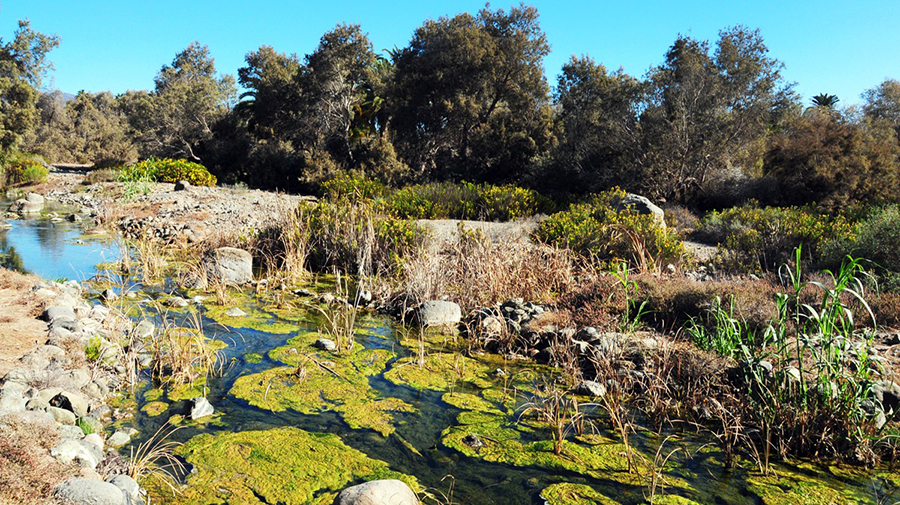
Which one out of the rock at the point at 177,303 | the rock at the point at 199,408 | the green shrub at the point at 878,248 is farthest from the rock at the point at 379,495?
the green shrub at the point at 878,248

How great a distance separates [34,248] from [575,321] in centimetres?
1069

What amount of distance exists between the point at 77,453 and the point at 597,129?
15.7 meters

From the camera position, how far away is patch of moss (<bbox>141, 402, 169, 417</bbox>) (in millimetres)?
4523

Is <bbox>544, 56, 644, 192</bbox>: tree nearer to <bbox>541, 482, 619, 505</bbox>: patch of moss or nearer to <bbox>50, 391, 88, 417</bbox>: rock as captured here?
<bbox>541, 482, 619, 505</bbox>: patch of moss

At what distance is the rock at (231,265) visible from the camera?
28.1 ft

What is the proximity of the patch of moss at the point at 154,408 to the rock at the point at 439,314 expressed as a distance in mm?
3157

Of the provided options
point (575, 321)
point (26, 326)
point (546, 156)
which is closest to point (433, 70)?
point (546, 156)

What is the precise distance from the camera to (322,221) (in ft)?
33.1

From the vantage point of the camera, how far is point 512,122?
19.6m

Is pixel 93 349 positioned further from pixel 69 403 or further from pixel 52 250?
pixel 52 250

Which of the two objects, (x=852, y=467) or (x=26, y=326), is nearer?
(x=852, y=467)

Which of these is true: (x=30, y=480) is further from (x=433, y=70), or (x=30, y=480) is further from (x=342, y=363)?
(x=433, y=70)

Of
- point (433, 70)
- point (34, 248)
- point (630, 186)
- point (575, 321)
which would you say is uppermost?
point (433, 70)

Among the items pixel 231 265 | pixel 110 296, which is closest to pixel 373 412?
pixel 110 296
